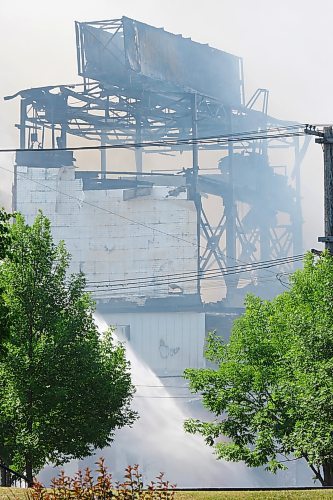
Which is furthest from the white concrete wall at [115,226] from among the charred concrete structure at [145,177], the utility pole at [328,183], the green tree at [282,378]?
the utility pole at [328,183]

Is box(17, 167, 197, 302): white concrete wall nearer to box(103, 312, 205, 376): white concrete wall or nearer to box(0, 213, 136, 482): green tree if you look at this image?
box(103, 312, 205, 376): white concrete wall

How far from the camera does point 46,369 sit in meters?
26.0

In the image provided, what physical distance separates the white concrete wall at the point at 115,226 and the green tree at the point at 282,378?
8441 cm

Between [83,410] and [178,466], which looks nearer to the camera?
[83,410]

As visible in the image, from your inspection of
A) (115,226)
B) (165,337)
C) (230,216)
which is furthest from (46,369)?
(230,216)

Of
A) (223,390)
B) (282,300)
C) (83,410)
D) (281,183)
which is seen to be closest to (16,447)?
(83,410)

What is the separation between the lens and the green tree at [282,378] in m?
24.8

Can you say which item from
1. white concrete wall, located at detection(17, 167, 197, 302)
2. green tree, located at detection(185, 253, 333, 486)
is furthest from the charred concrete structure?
green tree, located at detection(185, 253, 333, 486)

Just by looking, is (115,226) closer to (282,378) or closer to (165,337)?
(165,337)

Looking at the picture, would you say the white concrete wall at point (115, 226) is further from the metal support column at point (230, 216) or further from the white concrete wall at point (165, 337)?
the metal support column at point (230, 216)

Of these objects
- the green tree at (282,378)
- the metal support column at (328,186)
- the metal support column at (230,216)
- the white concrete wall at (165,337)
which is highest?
the metal support column at (230,216)

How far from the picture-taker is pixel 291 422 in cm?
2839

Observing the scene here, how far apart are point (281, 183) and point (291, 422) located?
109 meters

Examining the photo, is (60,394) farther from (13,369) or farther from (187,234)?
(187,234)
